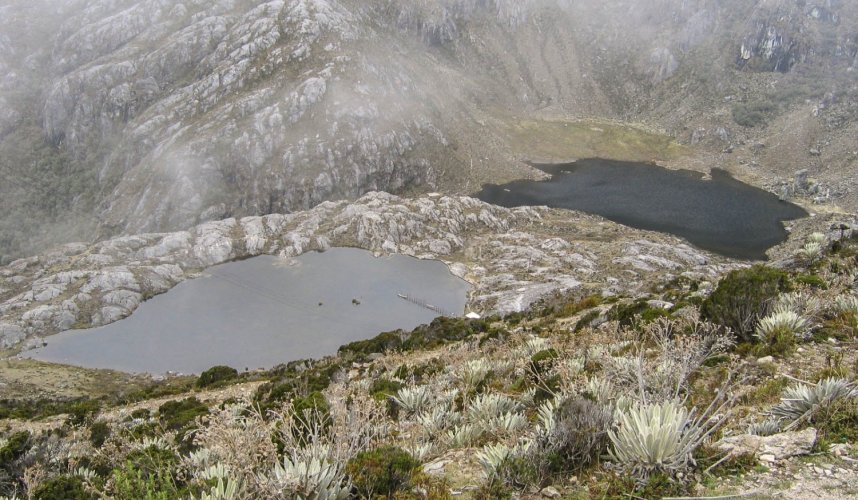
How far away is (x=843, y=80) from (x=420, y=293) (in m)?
140

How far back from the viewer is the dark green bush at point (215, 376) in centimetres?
2906

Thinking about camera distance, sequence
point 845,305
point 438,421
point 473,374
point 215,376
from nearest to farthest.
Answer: point 438,421 → point 845,305 → point 473,374 → point 215,376

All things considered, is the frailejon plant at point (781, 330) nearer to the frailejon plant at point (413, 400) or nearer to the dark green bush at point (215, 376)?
the frailejon plant at point (413, 400)

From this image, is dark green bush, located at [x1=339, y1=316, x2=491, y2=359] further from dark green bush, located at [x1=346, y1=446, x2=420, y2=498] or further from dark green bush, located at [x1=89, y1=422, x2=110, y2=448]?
dark green bush, located at [x1=346, y1=446, x2=420, y2=498]

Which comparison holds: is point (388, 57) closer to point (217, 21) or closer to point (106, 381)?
point (217, 21)

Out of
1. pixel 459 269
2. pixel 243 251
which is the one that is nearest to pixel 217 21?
pixel 243 251

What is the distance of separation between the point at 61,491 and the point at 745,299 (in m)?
16.5

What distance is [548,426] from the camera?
7059 millimetres

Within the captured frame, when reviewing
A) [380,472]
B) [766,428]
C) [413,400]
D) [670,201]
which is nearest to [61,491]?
[380,472]

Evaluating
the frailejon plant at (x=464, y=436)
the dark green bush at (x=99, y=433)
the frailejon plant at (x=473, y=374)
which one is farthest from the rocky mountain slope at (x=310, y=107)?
the frailejon plant at (x=464, y=436)

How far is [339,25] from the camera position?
102 m

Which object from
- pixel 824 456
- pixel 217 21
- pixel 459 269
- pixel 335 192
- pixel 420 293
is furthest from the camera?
pixel 217 21

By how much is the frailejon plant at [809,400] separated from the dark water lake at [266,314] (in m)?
39.3

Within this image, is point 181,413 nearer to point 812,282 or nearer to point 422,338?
point 422,338
